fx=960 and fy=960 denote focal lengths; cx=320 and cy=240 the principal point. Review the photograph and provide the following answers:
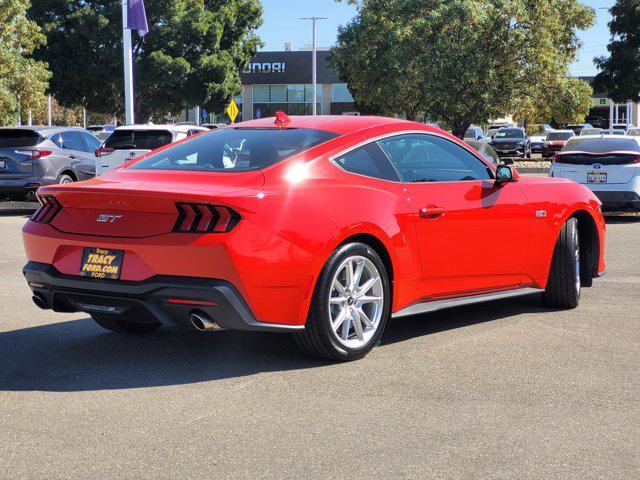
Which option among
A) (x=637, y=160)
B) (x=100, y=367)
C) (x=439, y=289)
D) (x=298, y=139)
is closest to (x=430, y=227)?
(x=439, y=289)

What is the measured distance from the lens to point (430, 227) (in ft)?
21.1

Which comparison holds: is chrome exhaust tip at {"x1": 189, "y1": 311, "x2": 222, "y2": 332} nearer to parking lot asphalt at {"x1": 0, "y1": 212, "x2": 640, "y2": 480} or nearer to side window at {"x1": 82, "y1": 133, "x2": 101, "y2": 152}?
parking lot asphalt at {"x1": 0, "y1": 212, "x2": 640, "y2": 480}

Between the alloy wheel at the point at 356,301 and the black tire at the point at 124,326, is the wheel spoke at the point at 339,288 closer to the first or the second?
the alloy wheel at the point at 356,301

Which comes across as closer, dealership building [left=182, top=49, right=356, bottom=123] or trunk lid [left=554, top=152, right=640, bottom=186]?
trunk lid [left=554, top=152, right=640, bottom=186]

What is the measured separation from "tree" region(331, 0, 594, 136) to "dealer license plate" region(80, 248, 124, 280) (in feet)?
97.3

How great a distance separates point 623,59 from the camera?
5066cm

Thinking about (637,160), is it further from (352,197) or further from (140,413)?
(140,413)

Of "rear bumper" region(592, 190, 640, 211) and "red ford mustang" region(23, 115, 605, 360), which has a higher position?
"red ford mustang" region(23, 115, 605, 360)

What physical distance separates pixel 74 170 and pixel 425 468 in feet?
52.9

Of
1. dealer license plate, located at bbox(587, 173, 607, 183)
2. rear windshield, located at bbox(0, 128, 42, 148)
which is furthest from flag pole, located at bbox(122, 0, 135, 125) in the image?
dealer license plate, located at bbox(587, 173, 607, 183)

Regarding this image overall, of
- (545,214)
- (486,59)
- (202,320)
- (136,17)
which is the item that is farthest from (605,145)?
(486,59)

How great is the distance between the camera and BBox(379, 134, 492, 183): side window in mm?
6551

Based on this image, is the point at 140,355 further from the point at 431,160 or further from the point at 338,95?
the point at 338,95

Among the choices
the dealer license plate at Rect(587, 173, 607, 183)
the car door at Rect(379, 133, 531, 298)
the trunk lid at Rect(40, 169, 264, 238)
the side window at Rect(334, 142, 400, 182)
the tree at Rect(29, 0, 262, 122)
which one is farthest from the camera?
the tree at Rect(29, 0, 262, 122)
